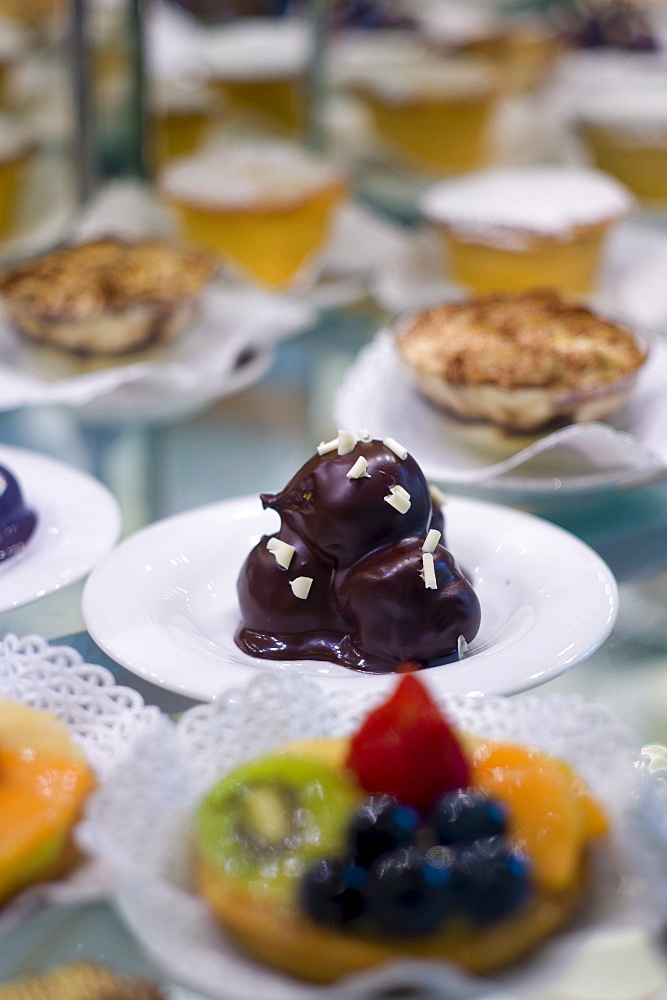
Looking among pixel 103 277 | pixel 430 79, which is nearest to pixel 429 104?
pixel 430 79

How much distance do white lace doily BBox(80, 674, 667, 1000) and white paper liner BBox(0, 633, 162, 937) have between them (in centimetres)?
3

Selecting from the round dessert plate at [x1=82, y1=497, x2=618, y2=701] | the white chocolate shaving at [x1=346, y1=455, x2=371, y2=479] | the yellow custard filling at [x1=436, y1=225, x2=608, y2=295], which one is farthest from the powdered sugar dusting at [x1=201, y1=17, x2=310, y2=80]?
the white chocolate shaving at [x1=346, y1=455, x2=371, y2=479]

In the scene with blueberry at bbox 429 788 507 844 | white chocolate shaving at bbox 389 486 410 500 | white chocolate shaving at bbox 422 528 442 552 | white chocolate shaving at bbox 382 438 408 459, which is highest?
blueberry at bbox 429 788 507 844

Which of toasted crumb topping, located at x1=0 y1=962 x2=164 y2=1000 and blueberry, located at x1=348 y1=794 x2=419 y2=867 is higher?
blueberry, located at x1=348 y1=794 x2=419 y2=867

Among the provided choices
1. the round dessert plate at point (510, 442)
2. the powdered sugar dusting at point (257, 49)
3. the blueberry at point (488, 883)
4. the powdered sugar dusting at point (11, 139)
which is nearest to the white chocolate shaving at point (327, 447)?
the round dessert plate at point (510, 442)

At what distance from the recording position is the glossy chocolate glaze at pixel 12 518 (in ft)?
2.79

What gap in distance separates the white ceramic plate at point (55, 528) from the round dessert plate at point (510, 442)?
0.27 metres

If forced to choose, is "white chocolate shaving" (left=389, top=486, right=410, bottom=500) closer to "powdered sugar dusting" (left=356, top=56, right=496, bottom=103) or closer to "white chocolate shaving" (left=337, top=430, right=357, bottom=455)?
"white chocolate shaving" (left=337, top=430, right=357, bottom=455)

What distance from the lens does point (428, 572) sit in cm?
72

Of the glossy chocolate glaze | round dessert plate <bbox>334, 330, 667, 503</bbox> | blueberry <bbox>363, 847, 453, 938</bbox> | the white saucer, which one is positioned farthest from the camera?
the white saucer

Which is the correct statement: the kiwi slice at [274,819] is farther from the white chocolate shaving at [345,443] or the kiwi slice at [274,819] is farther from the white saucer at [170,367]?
the white saucer at [170,367]

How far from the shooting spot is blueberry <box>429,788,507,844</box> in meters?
0.48

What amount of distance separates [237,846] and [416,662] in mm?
245

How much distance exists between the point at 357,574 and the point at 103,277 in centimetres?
64
